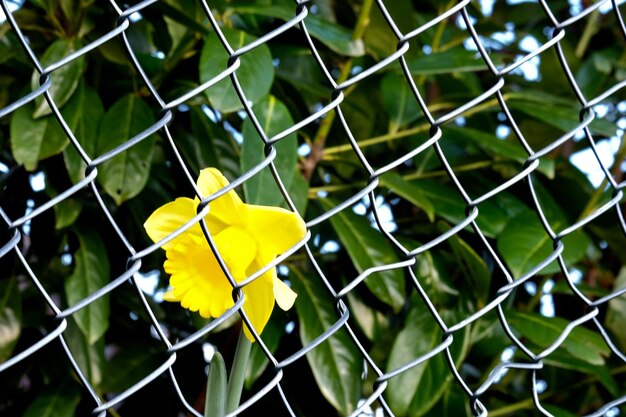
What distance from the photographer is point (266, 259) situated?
0.82m

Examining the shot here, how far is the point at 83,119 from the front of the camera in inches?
51.6

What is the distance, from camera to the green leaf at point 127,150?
1261 mm

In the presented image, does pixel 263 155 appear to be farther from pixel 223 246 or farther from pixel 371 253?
pixel 223 246

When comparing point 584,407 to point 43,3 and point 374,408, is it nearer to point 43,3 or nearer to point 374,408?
point 374,408

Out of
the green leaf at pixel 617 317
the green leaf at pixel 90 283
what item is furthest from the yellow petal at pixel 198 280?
the green leaf at pixel 617 317

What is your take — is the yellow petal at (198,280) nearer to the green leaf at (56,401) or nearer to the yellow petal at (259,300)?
the yellow petal at (259,300)

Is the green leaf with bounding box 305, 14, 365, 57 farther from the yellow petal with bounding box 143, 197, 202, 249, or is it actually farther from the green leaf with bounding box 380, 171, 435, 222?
the yellow petal with bounding box 143, 197, 202, 249

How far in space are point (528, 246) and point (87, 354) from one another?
67cm

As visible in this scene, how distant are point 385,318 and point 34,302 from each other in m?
0.55

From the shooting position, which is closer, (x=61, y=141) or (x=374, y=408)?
(x=61, y=141)

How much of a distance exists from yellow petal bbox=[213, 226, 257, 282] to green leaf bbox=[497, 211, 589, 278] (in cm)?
68

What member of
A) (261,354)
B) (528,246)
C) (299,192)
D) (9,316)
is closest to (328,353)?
(261,354)

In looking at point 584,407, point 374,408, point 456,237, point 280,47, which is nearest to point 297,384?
point 374,408

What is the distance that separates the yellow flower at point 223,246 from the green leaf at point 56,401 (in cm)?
61
